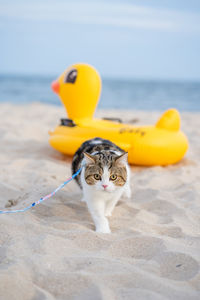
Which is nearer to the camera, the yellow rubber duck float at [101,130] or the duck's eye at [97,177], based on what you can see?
the duck's eye at [97,177]

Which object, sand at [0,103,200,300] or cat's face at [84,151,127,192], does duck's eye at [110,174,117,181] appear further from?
sand at [0,103,200,300]

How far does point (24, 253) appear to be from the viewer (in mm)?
1824

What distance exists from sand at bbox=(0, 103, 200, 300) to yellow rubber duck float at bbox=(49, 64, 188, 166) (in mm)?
444

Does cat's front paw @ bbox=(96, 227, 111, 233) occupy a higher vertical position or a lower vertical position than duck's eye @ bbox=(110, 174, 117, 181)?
lower

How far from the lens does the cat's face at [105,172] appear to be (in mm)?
2217

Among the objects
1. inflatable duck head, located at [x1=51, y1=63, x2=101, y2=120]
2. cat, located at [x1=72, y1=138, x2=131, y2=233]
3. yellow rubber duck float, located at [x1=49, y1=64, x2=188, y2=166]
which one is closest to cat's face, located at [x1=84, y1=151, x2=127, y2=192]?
cat, located at [x1=72, y1=138, x2=131, y2=233]

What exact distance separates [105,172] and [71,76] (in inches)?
98.6

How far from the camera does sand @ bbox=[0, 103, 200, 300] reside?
1542mm

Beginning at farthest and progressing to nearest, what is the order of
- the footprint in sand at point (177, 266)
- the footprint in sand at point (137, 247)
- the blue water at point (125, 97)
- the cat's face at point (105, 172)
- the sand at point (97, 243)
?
the blue water at point (125, 97) < the cat's face at point (105, 172) < the footprint in sand at point (137, 247) < the footprint in sand at point (177, 266) < the sand at point (97, 243)

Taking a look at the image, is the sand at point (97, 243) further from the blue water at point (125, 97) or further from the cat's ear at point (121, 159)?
the blue water at point (125, 97)

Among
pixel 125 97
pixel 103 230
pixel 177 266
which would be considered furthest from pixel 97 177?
pixel 125 97

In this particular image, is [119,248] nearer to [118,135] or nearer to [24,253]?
[24,253]

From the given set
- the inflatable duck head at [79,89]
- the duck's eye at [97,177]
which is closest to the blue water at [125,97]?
the inflatable duck head at [79,89]

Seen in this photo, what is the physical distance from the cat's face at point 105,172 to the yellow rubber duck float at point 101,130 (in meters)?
1.68
